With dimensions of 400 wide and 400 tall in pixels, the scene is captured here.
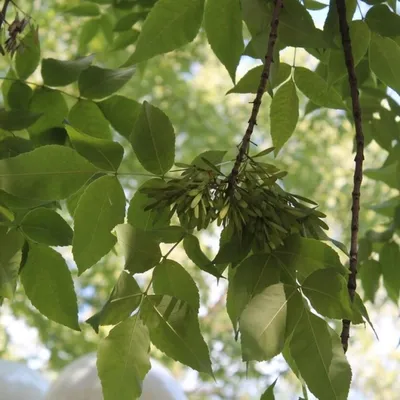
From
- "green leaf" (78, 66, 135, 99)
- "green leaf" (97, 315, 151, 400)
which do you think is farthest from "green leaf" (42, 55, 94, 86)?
"green leaf" (97, 315, 151, 400)

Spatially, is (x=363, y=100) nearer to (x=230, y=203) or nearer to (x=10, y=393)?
(x=230, y=203)

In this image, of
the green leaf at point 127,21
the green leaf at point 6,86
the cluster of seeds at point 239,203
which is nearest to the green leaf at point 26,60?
the green leaf at point 6,86

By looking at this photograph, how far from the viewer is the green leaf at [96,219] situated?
13.4 inches

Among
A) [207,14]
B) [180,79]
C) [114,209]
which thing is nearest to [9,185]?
[114,209]

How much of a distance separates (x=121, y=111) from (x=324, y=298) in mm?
231

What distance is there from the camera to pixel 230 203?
1.01 feet

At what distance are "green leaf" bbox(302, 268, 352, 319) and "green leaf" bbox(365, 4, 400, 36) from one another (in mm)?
200

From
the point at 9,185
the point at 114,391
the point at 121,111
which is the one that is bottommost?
the point at 114,391

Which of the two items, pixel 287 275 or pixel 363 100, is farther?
pixel 363 100

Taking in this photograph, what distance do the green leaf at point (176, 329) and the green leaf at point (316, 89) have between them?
18 centimetres

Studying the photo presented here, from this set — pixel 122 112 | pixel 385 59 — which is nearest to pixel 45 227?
pixel 122 112

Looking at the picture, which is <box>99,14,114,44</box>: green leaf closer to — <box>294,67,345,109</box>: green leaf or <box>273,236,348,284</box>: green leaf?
<box>294,67,345,109</box>: green leaf

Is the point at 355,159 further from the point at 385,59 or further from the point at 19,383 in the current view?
the point at 19,383

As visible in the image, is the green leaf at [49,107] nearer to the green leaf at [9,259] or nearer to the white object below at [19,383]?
the green leaf at [9,259]
